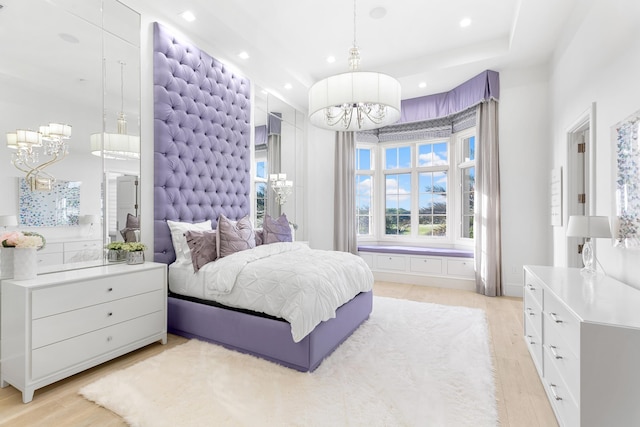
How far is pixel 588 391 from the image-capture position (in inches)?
50.3

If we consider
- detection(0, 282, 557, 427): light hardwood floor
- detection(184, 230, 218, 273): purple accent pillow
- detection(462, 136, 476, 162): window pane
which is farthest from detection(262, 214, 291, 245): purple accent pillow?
detection(462, 136, 476, 162): window pane

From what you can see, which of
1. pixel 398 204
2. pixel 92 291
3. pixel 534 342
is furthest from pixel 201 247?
pixel 398 204

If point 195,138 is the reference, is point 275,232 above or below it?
below

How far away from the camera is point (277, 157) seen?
470 cm

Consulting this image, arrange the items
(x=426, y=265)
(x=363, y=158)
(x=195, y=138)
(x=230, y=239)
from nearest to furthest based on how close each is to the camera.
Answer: (x=230, y=239), (x=195, y=138), (x=426, y=265), (x=363, y=158)

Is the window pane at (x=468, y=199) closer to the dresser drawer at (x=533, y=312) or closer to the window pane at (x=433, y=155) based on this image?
the window pane at (x=433, y=155)

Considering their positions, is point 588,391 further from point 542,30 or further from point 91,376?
point 542,30

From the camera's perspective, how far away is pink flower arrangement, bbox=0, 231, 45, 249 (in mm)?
1974

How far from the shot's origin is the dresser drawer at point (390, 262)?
198 inches

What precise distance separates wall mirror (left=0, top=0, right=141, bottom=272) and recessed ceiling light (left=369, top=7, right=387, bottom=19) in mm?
2273

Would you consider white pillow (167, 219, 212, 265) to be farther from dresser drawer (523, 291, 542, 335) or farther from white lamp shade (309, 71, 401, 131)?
dresser drawer (523, 291, 542, 335)

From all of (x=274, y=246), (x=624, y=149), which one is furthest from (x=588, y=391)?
(x=274, y=246)

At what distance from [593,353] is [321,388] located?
1.40m

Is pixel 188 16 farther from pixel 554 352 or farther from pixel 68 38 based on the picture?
pixel 554 352
